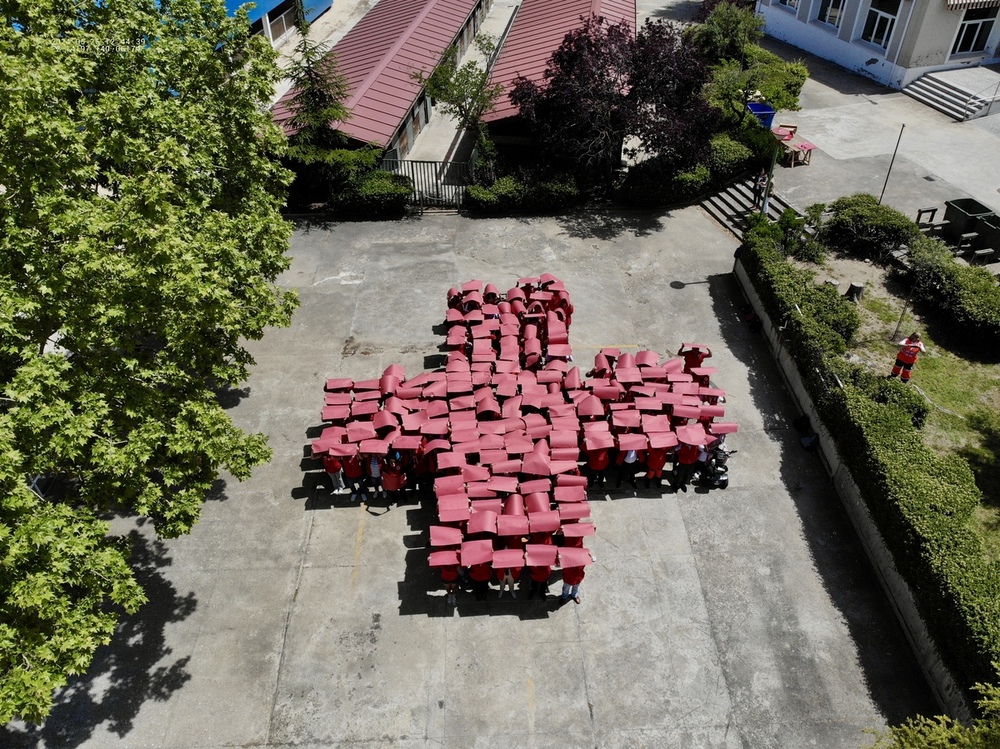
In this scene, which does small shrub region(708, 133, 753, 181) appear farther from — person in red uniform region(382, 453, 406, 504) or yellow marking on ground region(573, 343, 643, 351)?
person in red uniform region(382, 453, 406, 504)

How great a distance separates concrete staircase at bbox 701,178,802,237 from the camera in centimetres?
2505

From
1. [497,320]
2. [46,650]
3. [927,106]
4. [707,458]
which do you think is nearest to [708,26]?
[927,106]

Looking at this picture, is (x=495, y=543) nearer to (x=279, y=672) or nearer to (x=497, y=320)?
(x=279, y=672)

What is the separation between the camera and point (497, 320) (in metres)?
19.1

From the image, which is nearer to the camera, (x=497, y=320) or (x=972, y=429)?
(x=972, y=429)

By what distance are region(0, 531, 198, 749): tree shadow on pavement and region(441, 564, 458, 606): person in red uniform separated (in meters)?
5.08

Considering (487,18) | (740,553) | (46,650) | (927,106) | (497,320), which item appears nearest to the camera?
(46,650)

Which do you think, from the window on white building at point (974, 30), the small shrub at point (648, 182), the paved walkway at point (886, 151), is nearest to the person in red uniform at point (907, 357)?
the paved walkway at point (886, 151)

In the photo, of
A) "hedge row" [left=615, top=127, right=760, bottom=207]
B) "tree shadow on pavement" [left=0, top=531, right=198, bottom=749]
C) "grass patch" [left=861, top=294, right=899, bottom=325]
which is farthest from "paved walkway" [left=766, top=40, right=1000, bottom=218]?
"tree shadow on pavement" [left=0, top=531, right=198, bottom=749]

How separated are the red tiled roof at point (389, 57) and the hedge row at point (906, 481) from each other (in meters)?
15.8

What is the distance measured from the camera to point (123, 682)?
13055 mm

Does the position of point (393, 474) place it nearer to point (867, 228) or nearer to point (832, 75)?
point (867, 228)

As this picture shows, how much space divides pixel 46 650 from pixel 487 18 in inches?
1678

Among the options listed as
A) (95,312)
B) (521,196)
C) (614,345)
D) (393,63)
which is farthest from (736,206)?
(95,312)
